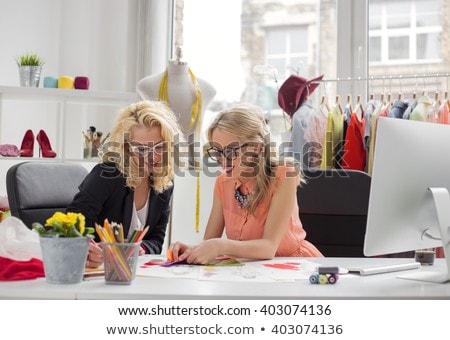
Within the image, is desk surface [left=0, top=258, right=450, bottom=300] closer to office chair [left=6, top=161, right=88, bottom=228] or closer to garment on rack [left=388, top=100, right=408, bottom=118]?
office chair [left=6, top=161, right=88, bottom=228]

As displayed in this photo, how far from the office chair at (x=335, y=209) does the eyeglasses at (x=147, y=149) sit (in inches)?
22.8

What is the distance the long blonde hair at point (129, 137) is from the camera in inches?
74.7

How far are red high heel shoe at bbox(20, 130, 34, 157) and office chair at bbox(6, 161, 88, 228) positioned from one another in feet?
4.35

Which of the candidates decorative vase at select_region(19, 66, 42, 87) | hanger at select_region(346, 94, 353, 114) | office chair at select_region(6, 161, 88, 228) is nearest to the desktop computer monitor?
office chair at select_region(6, 161, 88, 228)

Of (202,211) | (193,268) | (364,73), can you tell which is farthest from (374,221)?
(364,73)

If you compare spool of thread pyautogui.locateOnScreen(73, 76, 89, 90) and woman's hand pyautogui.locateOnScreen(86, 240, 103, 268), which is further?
spool of thread pyautogui.locateOnScreen(73, 76, 89, 90)

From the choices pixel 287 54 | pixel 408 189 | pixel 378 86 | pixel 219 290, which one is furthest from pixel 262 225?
pixel 287 54

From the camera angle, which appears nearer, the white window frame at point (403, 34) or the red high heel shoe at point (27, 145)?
the red high heel shoe at point (27, 145)

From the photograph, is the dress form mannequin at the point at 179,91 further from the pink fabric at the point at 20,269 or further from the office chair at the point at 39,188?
the pink fabric at the point at 20,269

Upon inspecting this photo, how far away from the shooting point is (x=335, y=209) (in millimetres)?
2123

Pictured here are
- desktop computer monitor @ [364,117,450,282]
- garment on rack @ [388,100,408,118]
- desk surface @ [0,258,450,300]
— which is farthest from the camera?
garment on rack @ [388,100,408,118]

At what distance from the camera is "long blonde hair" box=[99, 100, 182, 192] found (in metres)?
1.90

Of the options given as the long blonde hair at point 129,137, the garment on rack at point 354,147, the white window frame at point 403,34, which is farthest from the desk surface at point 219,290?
the white window frame at point 403,34

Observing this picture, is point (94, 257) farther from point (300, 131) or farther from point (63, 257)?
point (300, 131)
